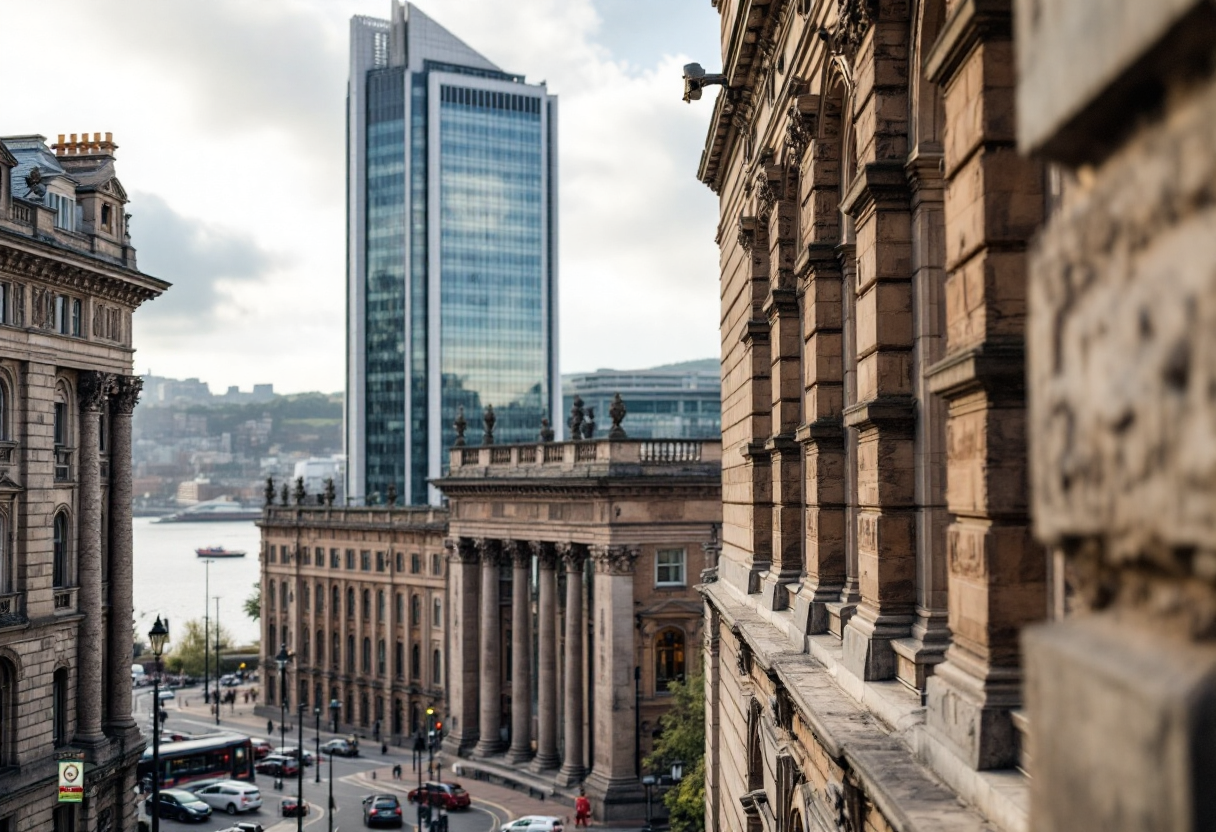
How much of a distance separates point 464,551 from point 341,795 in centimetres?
1484

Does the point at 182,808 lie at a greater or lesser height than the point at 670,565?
lesser

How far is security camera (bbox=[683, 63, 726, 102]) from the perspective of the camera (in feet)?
65.4

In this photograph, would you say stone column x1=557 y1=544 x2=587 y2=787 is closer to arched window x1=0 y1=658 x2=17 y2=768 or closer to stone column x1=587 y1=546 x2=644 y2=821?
stone column x1=587 y1=546 x2=644 y2=821

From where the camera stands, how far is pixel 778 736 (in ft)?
48.2

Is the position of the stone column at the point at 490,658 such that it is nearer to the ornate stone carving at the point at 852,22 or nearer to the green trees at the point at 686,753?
the green trees at the point at 686,753

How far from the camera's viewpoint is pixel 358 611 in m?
90.1

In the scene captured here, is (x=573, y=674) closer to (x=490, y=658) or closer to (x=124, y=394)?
(x=490, y=658)

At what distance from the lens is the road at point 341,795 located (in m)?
57.8

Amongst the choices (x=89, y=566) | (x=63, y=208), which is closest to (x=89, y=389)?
(x=89, y=566)

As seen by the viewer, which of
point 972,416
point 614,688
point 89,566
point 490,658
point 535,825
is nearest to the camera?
point 972,416

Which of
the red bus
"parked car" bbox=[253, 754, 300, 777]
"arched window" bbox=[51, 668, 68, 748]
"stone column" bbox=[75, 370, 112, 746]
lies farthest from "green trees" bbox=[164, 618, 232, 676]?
"arched window" bbox=[51, 668, 68, 748]

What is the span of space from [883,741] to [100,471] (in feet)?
117

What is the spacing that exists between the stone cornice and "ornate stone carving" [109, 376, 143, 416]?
247 cm

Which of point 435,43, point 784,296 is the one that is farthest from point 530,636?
point 435,43
